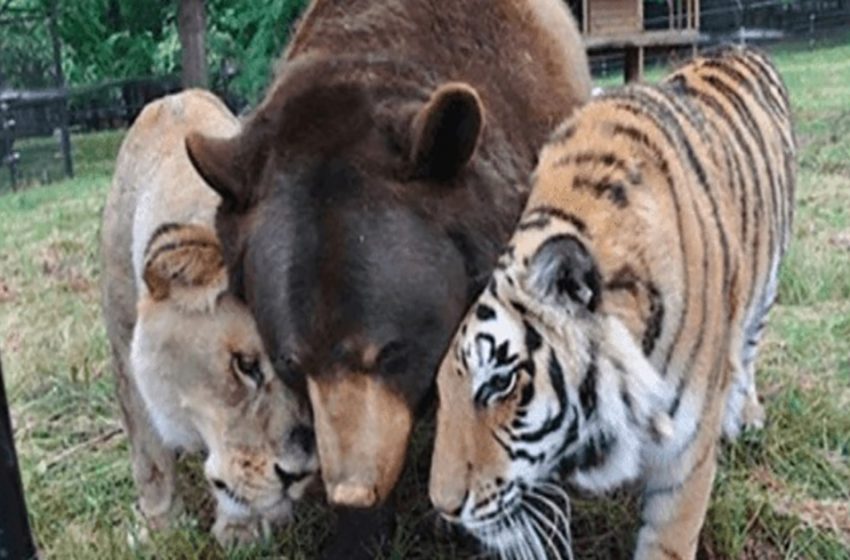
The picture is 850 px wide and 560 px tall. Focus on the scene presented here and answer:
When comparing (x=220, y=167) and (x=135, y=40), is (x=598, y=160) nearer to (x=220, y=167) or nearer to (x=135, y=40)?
(x=220, y=167)

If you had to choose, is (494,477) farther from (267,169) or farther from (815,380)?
(815,380)

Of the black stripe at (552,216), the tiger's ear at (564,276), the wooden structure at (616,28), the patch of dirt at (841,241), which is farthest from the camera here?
the wooden structure at (616,28)

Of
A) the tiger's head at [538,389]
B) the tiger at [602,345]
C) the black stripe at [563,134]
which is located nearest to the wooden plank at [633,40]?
the black stripe at [563,134]

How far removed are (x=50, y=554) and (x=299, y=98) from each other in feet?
4.70

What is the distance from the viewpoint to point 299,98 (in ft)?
7.95

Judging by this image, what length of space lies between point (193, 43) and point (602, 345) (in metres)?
12.4

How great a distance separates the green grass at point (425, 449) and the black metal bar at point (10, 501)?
1222 mm

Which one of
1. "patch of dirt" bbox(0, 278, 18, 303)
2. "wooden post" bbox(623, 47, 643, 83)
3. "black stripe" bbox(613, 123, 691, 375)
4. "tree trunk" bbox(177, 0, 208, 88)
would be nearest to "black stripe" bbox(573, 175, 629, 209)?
"black stripe" bbox(613, 123, 691, 375)

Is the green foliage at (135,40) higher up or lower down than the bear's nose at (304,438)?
lower down

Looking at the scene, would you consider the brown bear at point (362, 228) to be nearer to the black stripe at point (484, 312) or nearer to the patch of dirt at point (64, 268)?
the black stripe at point (484, 312)

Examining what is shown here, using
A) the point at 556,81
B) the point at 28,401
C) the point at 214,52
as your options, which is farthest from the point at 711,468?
the point at 214,52

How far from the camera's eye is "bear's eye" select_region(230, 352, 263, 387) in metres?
2.45

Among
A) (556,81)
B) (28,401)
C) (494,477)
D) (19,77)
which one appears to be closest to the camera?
(494,477)

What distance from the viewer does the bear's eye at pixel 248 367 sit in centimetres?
245
